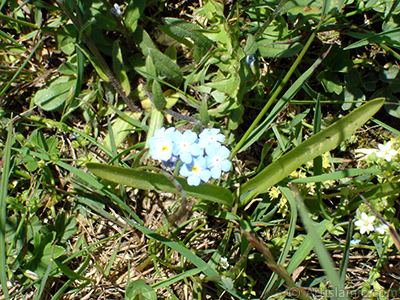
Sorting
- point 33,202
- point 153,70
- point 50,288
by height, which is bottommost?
point 50,288

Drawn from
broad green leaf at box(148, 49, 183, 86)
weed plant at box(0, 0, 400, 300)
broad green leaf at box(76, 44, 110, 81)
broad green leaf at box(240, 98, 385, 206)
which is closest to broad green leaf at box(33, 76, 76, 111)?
weed plant at box(0, 0, 400, 300)

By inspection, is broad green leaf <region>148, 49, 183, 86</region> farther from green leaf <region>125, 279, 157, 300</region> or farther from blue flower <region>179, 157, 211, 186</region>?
green leaf <region>125, 279, 157, 300</region>

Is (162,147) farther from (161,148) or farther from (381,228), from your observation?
(381,228)

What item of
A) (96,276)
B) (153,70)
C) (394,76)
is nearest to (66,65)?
(153,70)

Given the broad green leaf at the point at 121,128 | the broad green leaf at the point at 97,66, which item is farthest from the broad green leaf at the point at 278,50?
the broad green leaf at the point at 97,66

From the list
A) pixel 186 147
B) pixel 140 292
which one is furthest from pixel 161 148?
pixel 140 292

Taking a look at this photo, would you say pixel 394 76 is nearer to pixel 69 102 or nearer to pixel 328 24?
pixel 328 24
